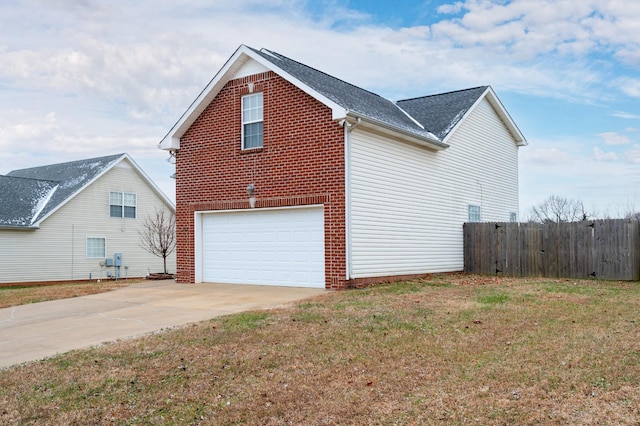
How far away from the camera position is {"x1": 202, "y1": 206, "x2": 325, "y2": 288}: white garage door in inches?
575

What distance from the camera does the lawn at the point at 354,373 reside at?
543 centimetres

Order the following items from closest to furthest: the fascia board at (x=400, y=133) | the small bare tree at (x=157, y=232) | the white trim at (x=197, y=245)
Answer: the fascia board at (x=400, y=133) → the white trim at (x=197, y=245) → the small bare tree at (x=157, y=232)

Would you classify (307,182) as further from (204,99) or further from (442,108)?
(442,108)

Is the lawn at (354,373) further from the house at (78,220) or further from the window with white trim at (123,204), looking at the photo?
the window with white trim at (123,204)

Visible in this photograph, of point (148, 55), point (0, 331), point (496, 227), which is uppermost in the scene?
point (148, 55)

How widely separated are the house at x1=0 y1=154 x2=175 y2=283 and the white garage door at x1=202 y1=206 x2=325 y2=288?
1444 cm

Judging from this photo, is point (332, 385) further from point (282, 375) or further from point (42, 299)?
point (42, 299)

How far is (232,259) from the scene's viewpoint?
16312 mm

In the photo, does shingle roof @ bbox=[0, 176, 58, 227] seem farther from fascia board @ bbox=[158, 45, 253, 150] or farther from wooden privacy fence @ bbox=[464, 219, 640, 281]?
wooden privacy fence @ bbox=[464, 219, 640, 281]

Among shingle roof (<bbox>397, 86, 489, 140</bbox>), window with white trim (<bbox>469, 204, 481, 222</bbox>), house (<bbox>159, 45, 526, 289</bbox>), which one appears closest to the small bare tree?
house (<bbox>159, 45, 526, 289</bbox>)

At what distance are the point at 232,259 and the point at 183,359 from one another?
9038mm

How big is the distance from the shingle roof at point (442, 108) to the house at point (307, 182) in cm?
11

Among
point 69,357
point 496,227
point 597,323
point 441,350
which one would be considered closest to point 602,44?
point 496,227

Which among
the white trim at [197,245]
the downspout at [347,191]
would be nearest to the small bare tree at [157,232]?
the white trim at [197,245]
